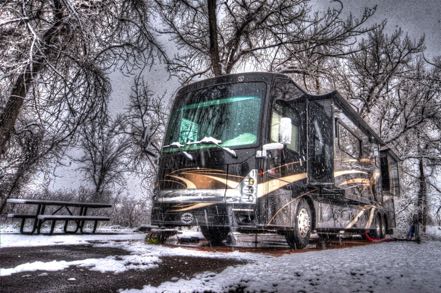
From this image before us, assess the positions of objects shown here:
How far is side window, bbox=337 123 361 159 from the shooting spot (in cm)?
739

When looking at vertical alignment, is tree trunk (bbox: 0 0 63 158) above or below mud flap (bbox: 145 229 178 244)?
above

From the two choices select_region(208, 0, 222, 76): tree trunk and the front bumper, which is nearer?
the front bumper

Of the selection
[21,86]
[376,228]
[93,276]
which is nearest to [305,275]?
[93,276]

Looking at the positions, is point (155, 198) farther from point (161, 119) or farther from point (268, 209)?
point (161, 119)

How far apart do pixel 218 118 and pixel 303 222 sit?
101 inches

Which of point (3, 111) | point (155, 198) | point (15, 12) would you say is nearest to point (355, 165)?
point (155, 198)

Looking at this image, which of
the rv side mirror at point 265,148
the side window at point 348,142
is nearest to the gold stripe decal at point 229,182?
the rv side mirror at point 265,148

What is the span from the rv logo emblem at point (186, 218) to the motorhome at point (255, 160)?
0.06 ft

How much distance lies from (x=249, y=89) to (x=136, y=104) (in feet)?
33.7

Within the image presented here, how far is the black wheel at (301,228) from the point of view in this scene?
6016 mm

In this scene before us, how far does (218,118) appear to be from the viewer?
6.07 meters

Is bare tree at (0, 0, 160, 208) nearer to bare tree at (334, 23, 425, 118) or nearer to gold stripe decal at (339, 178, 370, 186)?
gold stripe decal at (339, 178, 370, 186)

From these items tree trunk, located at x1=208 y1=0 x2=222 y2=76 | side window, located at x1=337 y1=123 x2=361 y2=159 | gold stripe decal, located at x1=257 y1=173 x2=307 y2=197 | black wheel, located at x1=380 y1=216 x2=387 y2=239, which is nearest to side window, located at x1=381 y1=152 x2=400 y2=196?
black wheel, located at x1=380 y1=216 x2=387 y2=239

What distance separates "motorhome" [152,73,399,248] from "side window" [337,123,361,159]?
47mm
